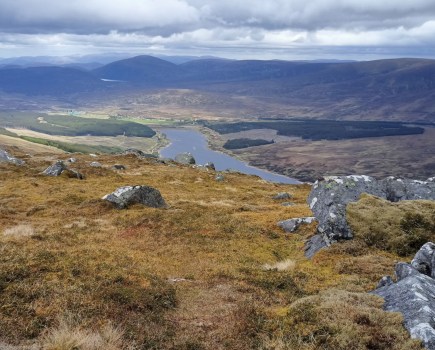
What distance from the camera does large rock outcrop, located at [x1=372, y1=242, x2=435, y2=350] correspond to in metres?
11.7

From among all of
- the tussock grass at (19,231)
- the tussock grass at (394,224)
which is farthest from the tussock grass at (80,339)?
the tussock grass at (394,224)

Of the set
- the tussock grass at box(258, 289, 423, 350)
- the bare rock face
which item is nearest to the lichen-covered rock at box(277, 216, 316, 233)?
the bare rock face

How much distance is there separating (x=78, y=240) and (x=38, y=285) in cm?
1054

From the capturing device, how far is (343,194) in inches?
1049

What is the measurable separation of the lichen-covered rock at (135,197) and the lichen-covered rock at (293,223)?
531 inches

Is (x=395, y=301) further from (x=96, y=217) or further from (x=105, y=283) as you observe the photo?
(x=96, y=217)

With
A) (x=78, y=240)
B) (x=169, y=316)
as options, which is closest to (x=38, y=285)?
(x=169, y=316)

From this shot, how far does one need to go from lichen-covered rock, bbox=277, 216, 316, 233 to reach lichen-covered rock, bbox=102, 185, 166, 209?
13495 millimetres

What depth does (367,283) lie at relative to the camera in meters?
17.9

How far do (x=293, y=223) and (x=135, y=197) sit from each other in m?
15.4

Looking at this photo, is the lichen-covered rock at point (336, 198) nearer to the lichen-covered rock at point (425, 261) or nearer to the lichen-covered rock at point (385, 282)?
the lichen-covered rock at point (425, 261)

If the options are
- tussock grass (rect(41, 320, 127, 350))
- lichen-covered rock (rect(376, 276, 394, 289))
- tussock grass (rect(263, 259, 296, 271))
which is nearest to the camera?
tussock grass (rect(41, 320, 127, 350))

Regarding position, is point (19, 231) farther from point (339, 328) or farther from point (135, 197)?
point (339, 328)

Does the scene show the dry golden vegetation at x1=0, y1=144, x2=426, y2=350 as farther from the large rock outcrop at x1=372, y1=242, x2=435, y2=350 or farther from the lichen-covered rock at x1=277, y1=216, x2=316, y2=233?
the lichen-covered rock at x1=277, y1=216, x2=316, y2=233
